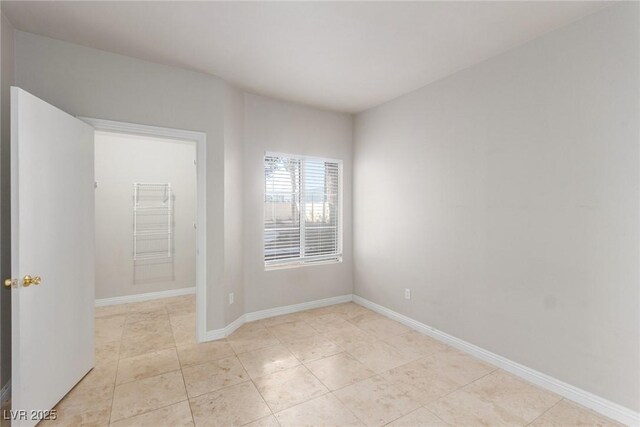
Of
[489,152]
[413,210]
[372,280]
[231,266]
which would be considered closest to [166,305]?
[231,266]

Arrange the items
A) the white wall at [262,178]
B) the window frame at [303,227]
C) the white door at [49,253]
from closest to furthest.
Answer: the white door at [49,253], the white wall at [262,178], the window frame at [303,227]

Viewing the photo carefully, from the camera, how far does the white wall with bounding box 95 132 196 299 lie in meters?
4.21

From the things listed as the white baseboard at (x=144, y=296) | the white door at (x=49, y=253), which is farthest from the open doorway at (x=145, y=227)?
the white door at (x=49, y=253)

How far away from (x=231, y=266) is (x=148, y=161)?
2369 millimetres

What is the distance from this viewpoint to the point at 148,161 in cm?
450

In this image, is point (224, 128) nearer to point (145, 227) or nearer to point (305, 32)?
point (305, 32)

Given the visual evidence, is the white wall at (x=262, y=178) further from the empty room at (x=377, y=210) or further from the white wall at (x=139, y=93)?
the white wall at (x=139, y=93)

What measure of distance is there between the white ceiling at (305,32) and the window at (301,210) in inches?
49.2

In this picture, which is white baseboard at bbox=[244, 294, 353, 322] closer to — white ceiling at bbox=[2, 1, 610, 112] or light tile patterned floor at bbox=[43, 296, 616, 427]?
light tile patterned floor at bbox=[43, 296, 616, 427]

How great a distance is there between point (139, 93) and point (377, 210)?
2.94 meters

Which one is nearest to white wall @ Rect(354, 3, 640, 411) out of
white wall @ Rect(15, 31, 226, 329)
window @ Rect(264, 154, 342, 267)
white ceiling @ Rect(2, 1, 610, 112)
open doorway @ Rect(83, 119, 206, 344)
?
white ceiling @ Rect(2, 1, 610, 112)

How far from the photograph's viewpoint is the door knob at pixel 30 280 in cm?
176

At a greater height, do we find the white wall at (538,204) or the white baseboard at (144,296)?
the white wall at (538,204)

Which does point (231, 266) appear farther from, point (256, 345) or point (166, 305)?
point (166, 305)
